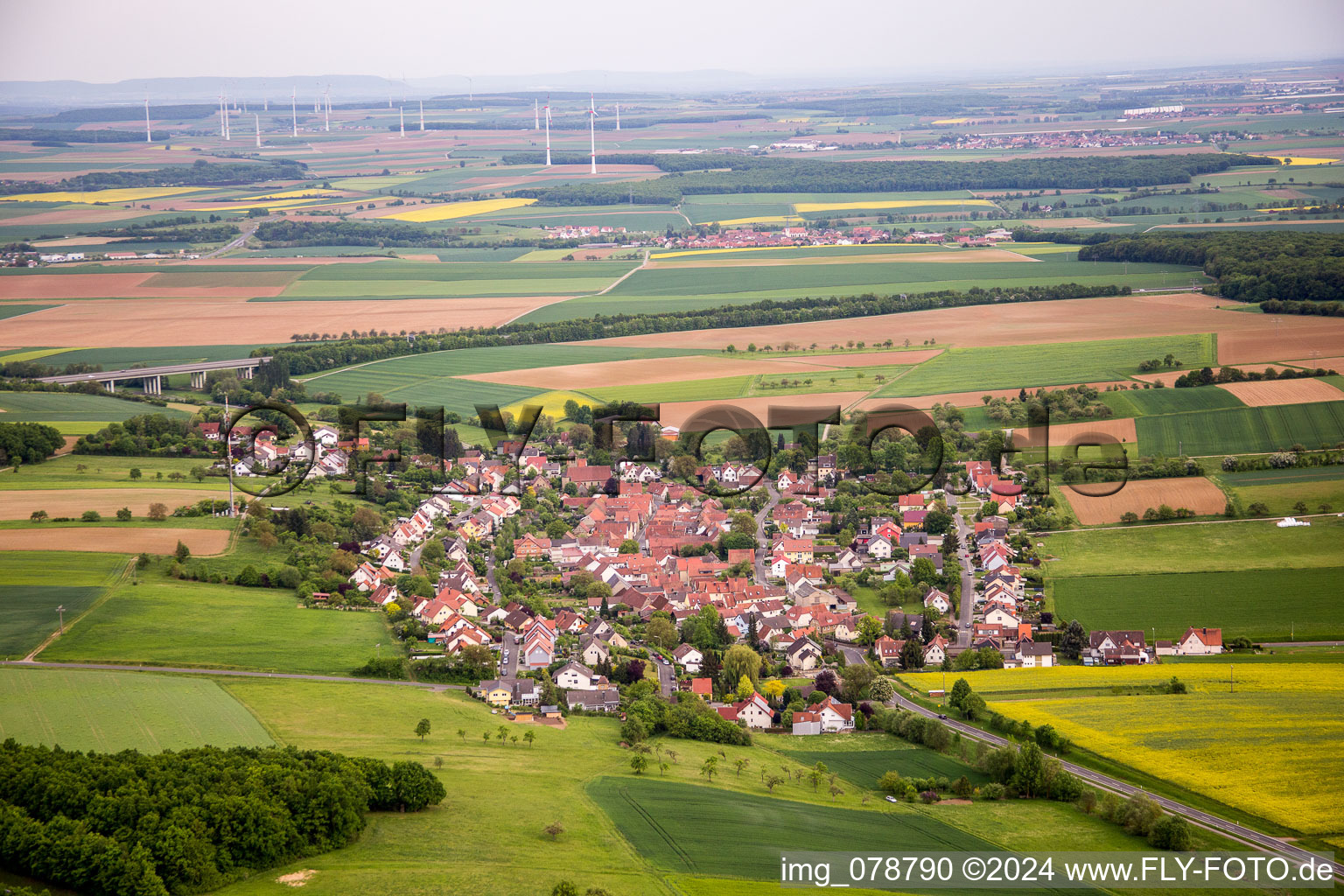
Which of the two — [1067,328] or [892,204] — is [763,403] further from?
[892,204]

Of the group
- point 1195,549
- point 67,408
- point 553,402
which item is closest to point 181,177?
point 67,408

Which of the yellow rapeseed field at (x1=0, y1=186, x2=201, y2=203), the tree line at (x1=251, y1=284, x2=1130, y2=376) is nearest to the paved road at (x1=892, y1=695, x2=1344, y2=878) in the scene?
the tree line at (x1=251, y1=284, x2=1130, y2=376)

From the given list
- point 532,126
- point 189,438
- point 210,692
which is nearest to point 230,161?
point 532,126

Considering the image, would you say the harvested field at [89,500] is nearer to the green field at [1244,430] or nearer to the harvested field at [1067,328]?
the harvested field at [1067,328]

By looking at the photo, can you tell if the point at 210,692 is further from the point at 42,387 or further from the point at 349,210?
the point at 349,210

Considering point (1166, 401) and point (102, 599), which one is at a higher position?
point (1166, 401)

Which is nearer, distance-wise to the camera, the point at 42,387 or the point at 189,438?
the point at 189,438

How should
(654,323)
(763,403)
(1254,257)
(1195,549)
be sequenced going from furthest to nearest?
1. (1254,257)
2. (654,323)
3. (763,403)
4. (1195,549)
